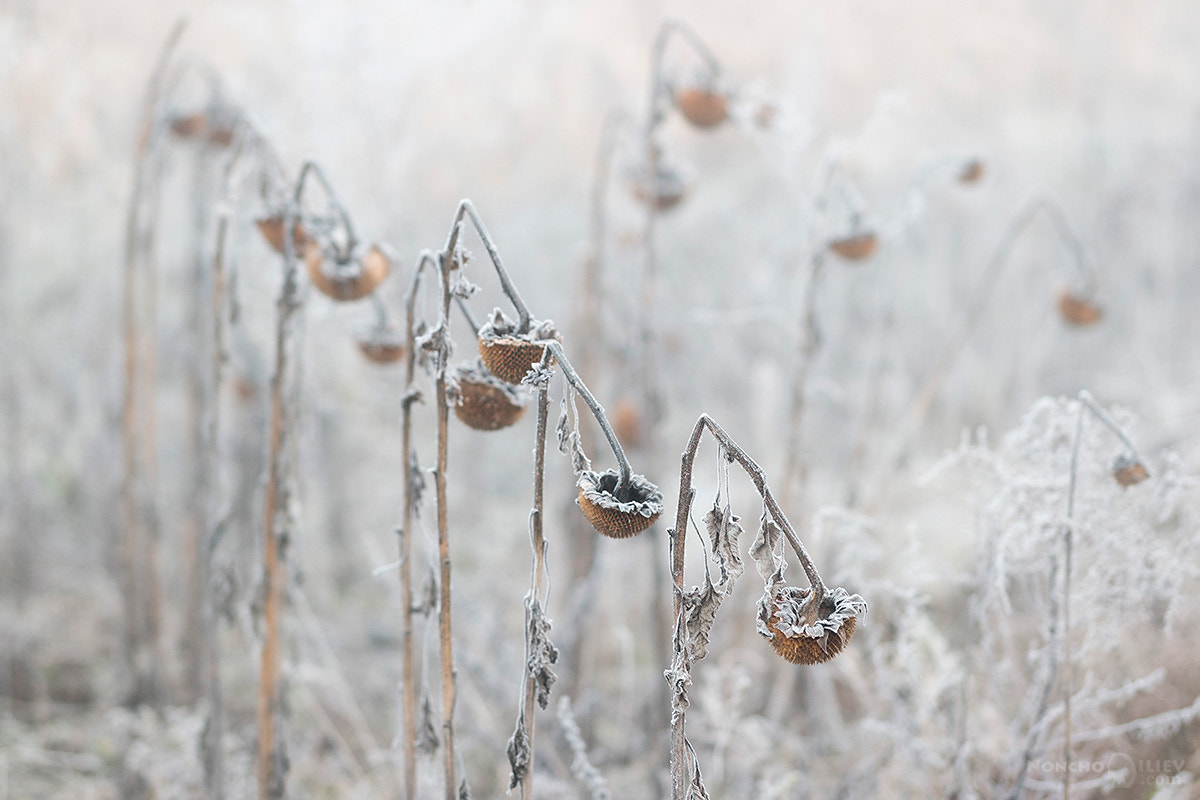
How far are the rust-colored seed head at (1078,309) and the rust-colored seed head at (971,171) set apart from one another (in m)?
0.32

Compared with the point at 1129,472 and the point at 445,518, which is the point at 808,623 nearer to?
the point at 445,518

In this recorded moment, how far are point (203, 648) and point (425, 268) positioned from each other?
1.40 m

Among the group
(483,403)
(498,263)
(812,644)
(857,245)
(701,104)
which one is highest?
(701,104)

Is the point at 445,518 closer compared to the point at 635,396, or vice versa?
the point at 445,518

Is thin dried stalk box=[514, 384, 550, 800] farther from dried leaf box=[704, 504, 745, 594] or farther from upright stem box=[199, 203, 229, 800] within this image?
upright stem box=[199, 203, 229, 800]

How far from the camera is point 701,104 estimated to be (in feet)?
4.45

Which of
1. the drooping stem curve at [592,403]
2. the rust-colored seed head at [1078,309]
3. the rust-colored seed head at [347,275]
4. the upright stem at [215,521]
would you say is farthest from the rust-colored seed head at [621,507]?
the rust-colored seed head at [1078,309]

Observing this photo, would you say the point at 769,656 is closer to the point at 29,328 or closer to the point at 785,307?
the point at 785,307

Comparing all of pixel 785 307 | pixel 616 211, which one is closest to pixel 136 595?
pixel 616 211

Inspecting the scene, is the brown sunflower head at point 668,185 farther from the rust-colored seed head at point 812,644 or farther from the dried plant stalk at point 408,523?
the rust-colored seed head at point 812,644

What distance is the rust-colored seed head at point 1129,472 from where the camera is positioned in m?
0.81

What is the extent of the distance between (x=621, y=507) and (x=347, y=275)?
1.43 feet

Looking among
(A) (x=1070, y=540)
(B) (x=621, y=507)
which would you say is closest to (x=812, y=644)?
(B) (x=621, y=507)

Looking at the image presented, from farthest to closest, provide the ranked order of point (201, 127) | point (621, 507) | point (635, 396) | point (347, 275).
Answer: point (635, 396) → point (201, 127) → point (347, 275) → point (621, 507)
